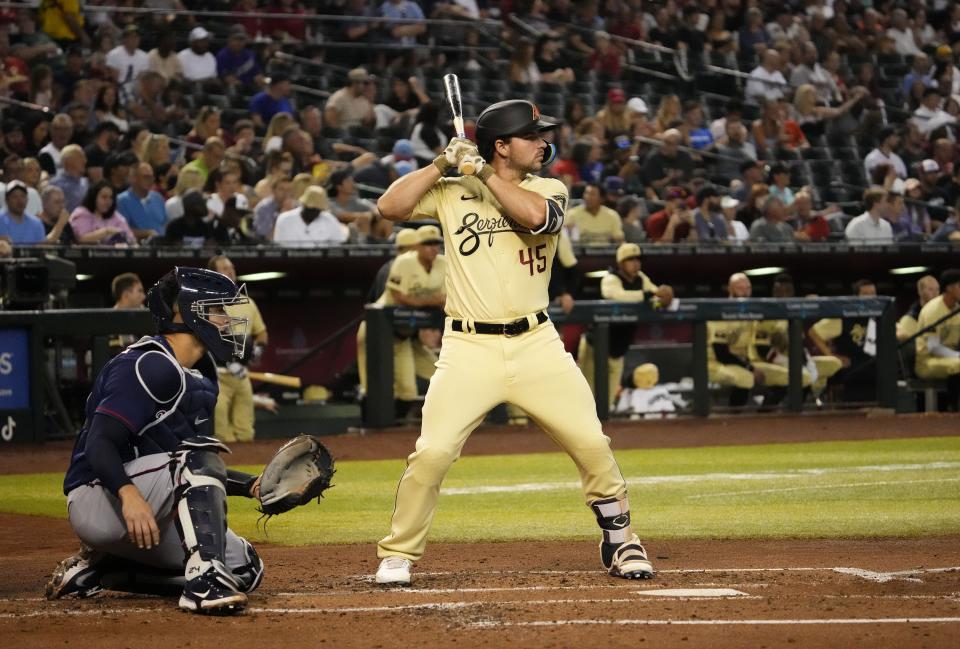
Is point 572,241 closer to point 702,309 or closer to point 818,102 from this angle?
point 702,309

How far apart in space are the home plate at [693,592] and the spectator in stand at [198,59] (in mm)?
12880

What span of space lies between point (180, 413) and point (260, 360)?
910 centimetres

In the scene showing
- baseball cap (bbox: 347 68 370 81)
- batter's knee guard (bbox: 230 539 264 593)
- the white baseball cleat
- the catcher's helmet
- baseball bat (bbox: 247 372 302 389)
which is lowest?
baseball bat (bbox: 247 372 302 389)

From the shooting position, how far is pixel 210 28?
1830 cm

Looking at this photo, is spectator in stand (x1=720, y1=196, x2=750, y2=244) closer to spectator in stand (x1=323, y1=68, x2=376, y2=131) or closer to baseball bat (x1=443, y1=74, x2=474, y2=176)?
spectator in stand (x1=323, y1=68, x2=376, y2=131)

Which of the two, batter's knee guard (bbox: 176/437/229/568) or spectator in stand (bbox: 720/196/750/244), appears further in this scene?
spectator in stand (bbox: 720/196/750/244)

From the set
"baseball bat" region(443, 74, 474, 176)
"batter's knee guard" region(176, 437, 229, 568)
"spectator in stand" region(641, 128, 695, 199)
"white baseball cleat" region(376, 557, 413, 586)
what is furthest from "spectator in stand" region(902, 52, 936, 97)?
"batter's knee guard" region(176, 437, 229, 568)

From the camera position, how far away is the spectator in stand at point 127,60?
16.6 m

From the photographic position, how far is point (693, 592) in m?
5.68

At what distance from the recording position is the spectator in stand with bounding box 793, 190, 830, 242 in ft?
59.3

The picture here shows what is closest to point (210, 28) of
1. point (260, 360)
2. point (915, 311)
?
point (260, 360)

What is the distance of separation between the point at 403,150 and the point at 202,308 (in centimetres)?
1148

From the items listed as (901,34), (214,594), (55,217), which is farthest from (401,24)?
(214,594)

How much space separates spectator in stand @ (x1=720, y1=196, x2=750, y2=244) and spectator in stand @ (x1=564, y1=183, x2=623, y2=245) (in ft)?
5.83
